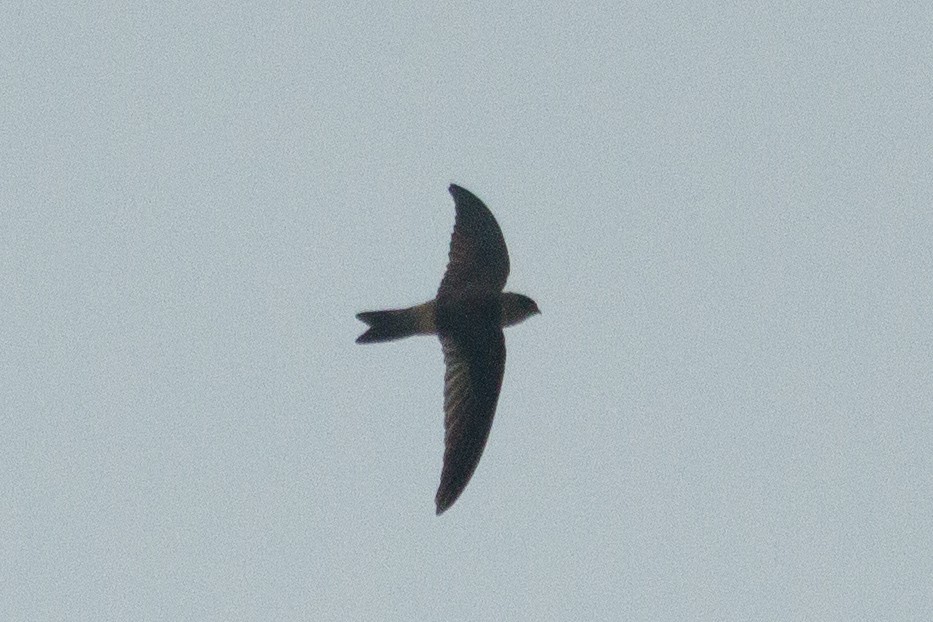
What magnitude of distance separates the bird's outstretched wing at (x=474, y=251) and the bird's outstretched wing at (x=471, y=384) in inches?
16.0

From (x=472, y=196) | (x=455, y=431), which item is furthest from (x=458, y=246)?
(x=455, y=431)

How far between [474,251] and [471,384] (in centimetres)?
103

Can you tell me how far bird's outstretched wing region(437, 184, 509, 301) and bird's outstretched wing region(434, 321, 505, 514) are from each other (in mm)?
407

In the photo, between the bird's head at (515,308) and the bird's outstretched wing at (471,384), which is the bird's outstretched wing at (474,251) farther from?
the bird's outstretched wing at (471,384)

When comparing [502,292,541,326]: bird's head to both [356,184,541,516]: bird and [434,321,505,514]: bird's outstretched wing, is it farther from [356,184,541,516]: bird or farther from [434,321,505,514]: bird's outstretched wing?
[434,321,505,514]: bird's outstretched wing

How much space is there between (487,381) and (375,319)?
905mm

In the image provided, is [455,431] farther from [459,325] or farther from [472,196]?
[472,196]

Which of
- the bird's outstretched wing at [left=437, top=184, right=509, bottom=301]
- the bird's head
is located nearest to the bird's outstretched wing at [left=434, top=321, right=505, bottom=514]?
the bird's head

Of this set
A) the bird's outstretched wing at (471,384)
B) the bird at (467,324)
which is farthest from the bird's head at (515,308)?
the bird's outstretched wing at (471,384)

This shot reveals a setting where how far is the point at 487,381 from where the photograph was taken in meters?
11.1

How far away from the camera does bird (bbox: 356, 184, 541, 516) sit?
10789 millimetres

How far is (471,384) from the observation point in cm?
1109

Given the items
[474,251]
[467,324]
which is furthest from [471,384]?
[474,251]

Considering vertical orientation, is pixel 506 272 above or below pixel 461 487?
above
